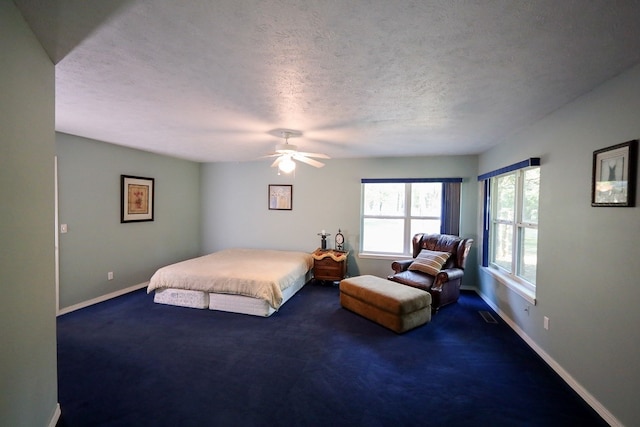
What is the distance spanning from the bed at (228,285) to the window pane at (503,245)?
3043mm

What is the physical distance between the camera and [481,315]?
147 inches

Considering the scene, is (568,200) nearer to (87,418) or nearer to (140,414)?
(140,414)

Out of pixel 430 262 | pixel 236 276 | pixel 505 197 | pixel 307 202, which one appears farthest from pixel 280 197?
pixel 505 197

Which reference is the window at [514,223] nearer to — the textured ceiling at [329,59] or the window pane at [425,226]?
the textured ceiling at [329,59]

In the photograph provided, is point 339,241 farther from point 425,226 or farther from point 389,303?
point 389,303

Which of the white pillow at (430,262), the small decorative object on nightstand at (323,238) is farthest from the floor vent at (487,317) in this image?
the small decorative object on nightstand at (323,238)

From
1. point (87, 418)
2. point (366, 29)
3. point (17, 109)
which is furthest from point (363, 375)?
point (17, 109)

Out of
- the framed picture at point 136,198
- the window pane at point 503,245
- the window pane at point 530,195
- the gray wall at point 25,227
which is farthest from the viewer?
the framed picture at point 136,198

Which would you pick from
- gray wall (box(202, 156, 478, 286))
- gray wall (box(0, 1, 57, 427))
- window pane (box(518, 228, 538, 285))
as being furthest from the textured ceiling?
gray wall (box(202, 156, 478, 286))

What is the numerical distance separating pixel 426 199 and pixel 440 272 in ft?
5.50

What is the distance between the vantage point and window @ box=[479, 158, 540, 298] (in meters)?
3.19

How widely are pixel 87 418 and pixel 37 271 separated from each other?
1.16 meters

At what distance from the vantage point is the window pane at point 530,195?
10.3 feet

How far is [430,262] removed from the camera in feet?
13.9
